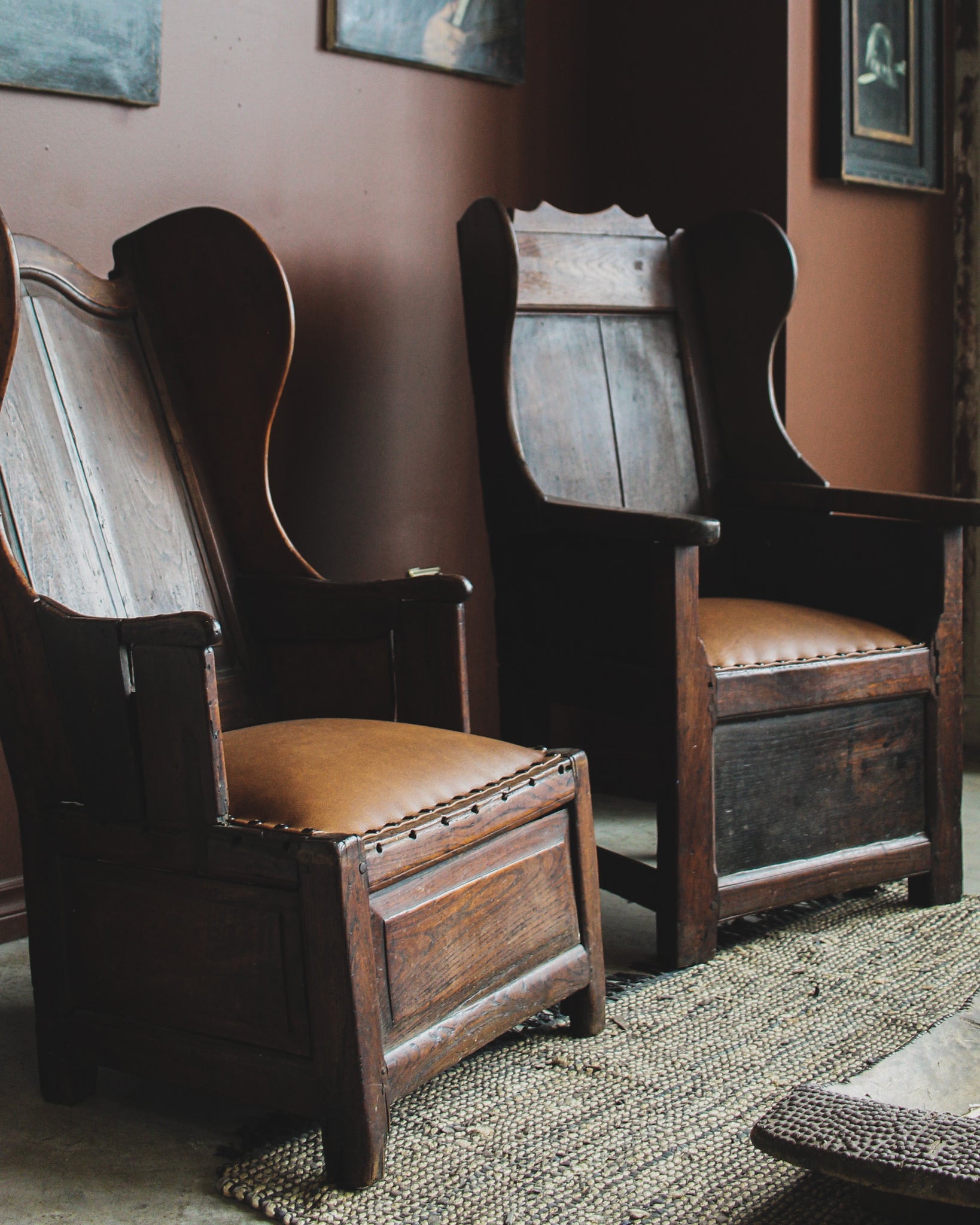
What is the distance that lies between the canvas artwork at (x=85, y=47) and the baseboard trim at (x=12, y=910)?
1318 millimetres

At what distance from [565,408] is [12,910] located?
133cm

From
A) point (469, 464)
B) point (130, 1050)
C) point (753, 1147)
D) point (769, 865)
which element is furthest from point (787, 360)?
point (130, 1050)

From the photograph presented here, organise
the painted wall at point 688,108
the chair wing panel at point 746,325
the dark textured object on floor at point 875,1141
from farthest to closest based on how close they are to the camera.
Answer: the painted wall at point 688,108, the chair wing panel at point 746,325, the dark textured object on floor at point 875,1141

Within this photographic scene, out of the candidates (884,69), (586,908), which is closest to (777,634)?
(586,908)

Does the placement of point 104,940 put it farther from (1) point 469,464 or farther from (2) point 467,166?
(2) point 467,166

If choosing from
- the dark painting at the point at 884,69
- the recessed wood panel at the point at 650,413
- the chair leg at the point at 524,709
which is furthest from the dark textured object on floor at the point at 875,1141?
the dark painting at the point at 884,69

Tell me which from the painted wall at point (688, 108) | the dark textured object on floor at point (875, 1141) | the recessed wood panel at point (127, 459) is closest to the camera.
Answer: the dark textured object on floor at point (875, 1141)

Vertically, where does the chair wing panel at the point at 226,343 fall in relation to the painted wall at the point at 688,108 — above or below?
below

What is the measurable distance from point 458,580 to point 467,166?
1.37 meters

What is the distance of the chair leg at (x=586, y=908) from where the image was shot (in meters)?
1.73

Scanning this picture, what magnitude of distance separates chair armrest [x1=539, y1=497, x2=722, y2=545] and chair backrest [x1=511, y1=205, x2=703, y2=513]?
20 centimetres

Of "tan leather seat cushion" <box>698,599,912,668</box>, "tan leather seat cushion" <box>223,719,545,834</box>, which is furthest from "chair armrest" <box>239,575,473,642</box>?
"tan leather seat cushion" <box>698,599,912,668</box>

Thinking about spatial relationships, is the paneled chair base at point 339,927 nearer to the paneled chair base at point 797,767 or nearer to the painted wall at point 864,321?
the paneled chair base at point 797,767

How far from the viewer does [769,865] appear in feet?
6.88
